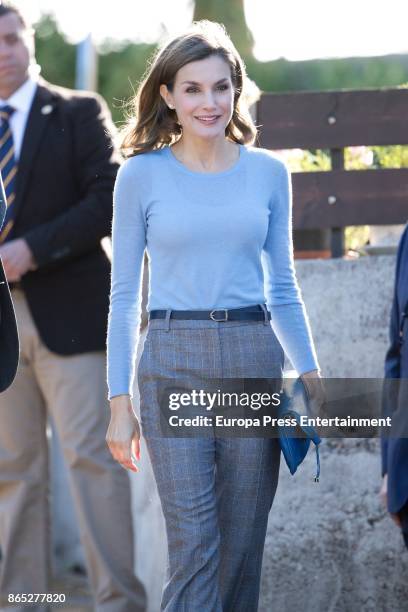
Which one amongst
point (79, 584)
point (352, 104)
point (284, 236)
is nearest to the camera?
point (284, 236)

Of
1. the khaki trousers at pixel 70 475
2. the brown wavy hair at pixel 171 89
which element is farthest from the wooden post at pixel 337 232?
the brown wavy hair at pixel 171 89

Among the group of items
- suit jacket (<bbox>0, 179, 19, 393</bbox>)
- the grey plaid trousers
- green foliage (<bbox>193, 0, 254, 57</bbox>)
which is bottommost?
the grey plaid trousers

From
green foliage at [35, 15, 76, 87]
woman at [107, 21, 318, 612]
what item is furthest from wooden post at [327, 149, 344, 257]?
green foliage at [35, 15, 76, 87]

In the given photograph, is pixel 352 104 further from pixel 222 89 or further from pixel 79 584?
pixel 79 584

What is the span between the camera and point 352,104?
559 cm

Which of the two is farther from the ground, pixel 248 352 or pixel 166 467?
pixel 248 352

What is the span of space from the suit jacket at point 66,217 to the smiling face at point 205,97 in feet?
4.91

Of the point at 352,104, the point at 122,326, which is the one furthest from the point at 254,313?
the point at 352,104

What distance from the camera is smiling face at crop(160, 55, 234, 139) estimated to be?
3807 mm

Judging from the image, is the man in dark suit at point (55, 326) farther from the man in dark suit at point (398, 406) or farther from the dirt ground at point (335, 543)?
the man in dark suit at point (398, 406)

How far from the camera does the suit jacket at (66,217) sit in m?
5.27

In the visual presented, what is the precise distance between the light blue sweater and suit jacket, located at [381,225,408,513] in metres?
0.55

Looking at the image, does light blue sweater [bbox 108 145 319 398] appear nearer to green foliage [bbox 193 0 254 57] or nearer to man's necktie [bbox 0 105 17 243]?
man's necktie [bbox 0 105 17 243]

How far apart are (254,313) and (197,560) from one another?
69cm
